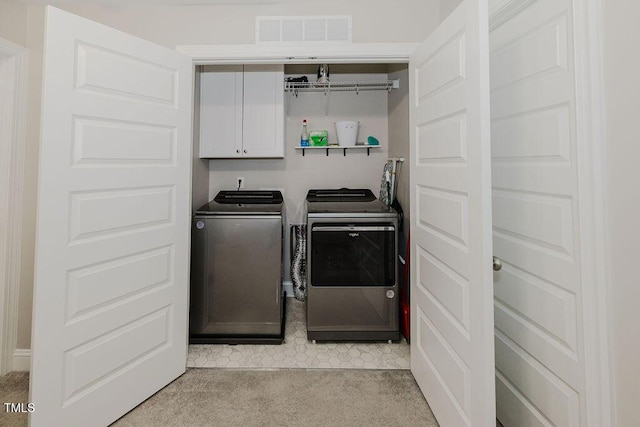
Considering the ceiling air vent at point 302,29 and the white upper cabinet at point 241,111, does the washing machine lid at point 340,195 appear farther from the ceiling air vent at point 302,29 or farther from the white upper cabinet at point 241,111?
the ceiling air vent at point 302,29

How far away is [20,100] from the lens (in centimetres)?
171

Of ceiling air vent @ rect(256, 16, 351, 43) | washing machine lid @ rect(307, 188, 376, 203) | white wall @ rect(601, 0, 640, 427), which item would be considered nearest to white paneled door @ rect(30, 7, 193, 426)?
ceiling air vent @ rect(256, 16, 351, 43)

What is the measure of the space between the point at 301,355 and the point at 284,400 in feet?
1.38

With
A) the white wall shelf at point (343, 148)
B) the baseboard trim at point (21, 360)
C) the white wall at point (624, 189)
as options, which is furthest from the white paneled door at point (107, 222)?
the white wall at point (624, 189)

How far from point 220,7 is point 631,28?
1.97 m

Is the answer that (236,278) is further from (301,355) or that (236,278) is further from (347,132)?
(347,132)

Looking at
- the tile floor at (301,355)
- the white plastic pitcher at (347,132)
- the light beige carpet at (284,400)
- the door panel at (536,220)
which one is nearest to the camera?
the door panel at (536,220)

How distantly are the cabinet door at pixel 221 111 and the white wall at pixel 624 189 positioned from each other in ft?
7.72

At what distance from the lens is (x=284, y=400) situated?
1600 millimetres

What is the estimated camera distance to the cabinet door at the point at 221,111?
2.57m

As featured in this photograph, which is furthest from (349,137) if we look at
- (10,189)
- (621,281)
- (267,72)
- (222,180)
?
(10,189)

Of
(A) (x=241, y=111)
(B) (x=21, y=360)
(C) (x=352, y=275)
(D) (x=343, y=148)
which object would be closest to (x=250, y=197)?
(A) (x=241, y=111)

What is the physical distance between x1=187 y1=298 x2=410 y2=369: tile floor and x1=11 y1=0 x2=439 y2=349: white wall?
3.60 ft

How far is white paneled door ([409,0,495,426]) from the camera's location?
40.1 inches
